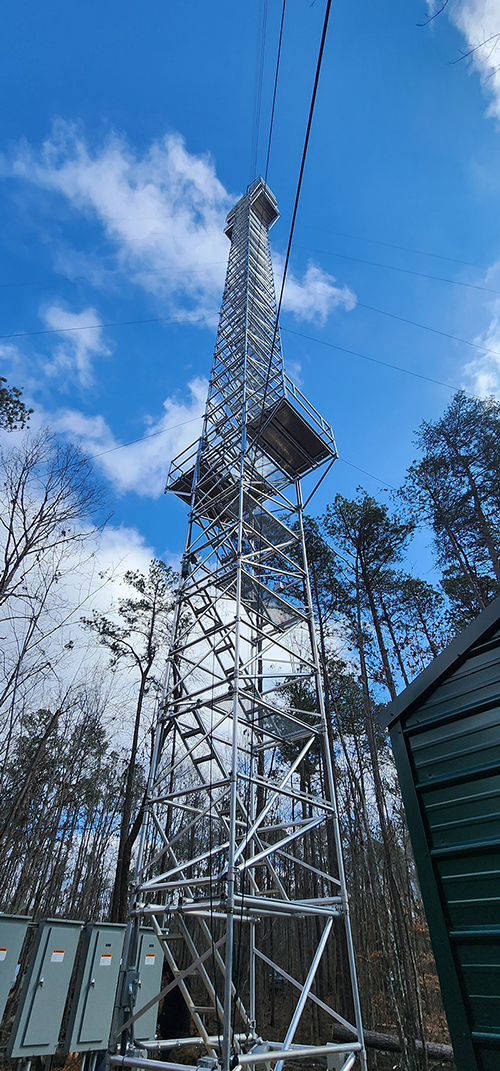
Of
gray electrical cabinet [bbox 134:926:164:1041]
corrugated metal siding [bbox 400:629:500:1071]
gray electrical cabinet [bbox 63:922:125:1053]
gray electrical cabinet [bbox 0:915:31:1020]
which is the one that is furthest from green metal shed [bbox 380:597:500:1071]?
gray electrical cabinet [bbox 134:926:164:1041]

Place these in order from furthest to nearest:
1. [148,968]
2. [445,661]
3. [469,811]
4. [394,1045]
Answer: [394,1045], [148,968], [445,661], [469,811]

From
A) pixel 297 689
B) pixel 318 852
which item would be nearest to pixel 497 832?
pixel 297 689

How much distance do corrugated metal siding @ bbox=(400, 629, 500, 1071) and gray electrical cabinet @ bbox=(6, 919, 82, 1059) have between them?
17.8ft

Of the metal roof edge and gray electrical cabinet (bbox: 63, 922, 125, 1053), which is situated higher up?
the metal roof edge

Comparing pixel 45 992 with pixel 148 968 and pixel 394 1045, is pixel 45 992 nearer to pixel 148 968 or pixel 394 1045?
pixel 148 968

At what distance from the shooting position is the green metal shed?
2.21m

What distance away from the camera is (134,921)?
412cm

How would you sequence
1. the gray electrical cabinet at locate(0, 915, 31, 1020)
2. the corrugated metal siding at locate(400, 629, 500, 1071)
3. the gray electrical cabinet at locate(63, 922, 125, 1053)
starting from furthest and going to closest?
the gray electrical cabinet at locate(63, 922, 125, 1053), the gray electrical cabinet at locate(0, 915, 31, 1020), the corrugated metal siding at locate(400, 629, 500, 1071)

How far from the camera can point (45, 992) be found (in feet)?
18.5

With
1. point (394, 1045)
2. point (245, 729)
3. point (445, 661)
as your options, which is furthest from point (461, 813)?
point (394, 1045)

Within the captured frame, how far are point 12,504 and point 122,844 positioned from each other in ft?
30.4

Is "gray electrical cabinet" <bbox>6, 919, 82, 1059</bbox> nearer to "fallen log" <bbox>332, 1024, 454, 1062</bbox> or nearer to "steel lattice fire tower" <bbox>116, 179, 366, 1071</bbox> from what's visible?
"steel lattice fire tower" <bbox>116, 179, 366, 1071</bbox>

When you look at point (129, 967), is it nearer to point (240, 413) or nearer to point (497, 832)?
point (497, 832)

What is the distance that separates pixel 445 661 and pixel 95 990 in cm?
667
